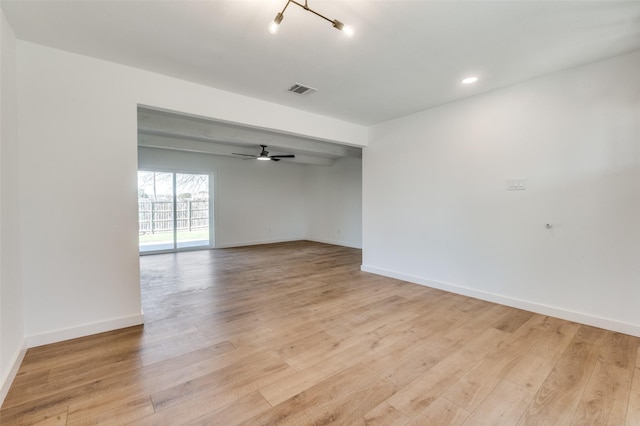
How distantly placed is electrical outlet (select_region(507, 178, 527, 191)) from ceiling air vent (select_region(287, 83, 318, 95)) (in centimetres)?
254

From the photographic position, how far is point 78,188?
2.55 m

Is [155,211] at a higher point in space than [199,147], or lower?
lower

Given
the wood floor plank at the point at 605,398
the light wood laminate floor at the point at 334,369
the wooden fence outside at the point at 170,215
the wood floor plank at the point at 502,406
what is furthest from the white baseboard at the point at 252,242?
the wood floor plank at the point at 605,398

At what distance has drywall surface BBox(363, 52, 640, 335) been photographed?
2.63 metres

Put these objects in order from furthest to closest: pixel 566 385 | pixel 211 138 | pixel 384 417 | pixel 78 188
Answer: pixel 211 138, pixel 78 188, pixel 566 385, pixel 384 417

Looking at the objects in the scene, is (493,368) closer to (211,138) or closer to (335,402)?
(335,402)

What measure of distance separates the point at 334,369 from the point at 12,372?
88.4 inches

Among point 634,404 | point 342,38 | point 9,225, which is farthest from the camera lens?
point 342,38

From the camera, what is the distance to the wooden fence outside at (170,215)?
6.91 metres

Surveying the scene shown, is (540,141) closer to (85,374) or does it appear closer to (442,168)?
(442,168)

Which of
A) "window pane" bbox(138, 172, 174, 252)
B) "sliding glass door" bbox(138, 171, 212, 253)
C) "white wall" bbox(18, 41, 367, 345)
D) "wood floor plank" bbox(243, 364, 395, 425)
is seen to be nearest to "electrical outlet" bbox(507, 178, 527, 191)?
"wood floor plank" bbox(243, 364, 395, 425)

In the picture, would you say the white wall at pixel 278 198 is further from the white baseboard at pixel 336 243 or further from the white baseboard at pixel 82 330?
the white baseboard at pixel 82 330

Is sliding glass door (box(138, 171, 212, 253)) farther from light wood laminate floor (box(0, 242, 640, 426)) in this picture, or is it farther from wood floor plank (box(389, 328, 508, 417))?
wood floor plank (box(389, 328, 508, 417))

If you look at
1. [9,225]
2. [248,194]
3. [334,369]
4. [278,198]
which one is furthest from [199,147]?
[334,369]
